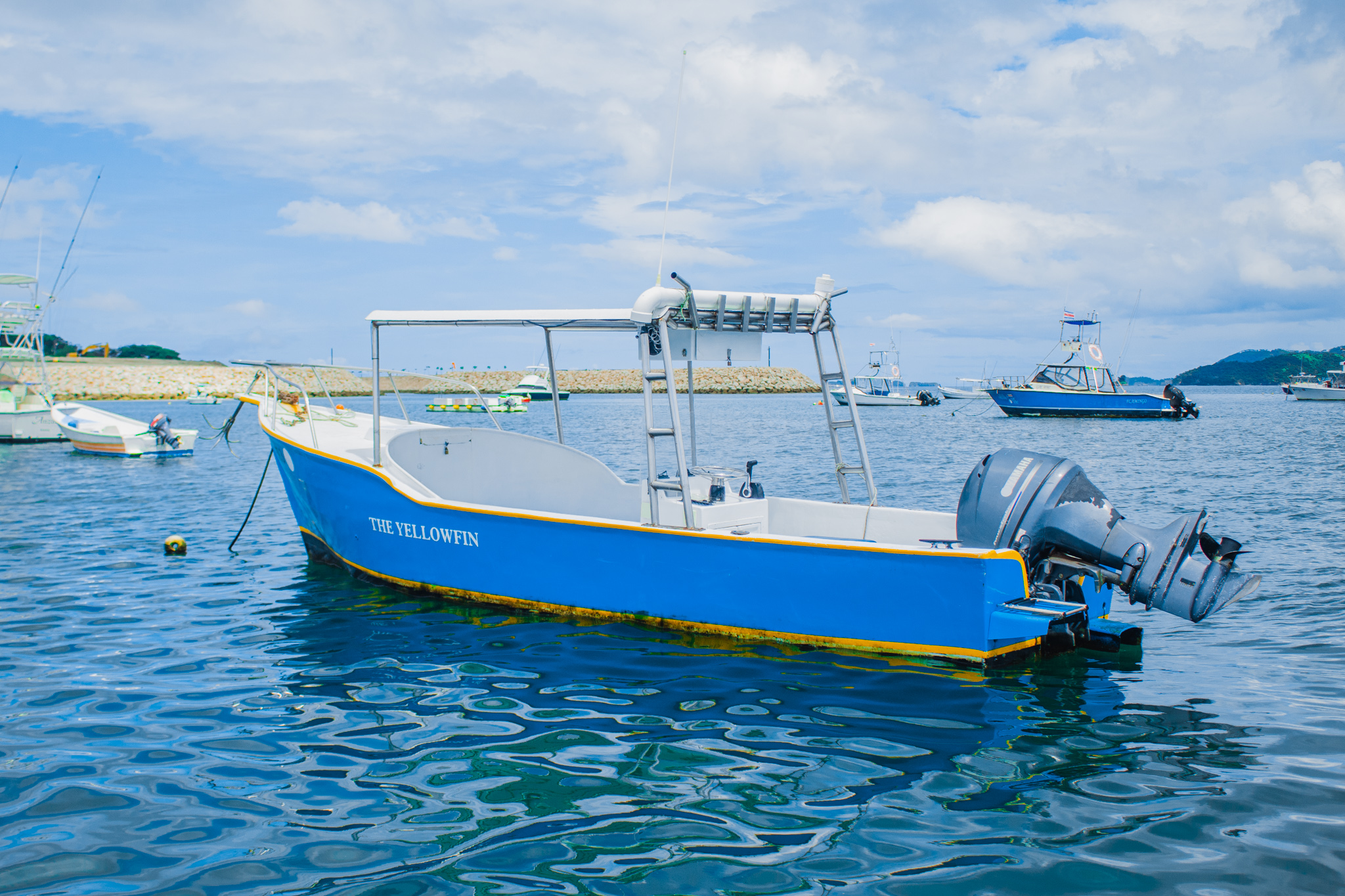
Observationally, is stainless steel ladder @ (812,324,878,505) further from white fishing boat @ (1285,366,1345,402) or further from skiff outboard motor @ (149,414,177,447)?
white fishing boat @ (1285,366,1345,402)

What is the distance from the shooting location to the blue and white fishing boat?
6461 millimetres

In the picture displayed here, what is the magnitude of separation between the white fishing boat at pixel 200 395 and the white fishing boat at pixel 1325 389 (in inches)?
4514

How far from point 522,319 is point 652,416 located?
2026mm

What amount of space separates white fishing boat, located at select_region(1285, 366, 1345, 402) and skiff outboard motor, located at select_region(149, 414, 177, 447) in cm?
10058

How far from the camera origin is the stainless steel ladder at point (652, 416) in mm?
7309

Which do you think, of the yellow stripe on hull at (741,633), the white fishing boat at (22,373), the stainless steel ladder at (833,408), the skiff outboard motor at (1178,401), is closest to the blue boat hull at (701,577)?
the yellow stripe on hull at (741,633)

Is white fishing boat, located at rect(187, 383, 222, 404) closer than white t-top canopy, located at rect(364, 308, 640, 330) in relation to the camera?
No

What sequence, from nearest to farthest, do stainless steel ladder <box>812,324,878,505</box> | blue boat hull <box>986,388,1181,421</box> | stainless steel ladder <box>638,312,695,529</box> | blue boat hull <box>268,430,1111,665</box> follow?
blue boat hull <box>268,430,1111,665</box>, stainless steel ladder <box>638,312,695,529</box>, stainless steel ladder <box>812,324,878,505</box>, blue boat hull <box>986,388,1181,421</box>

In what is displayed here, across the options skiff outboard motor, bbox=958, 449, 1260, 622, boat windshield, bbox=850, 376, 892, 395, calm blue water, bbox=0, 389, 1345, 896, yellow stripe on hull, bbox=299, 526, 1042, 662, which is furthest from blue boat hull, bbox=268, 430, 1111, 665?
boat windshield, bbox=850, 376, 892, 395

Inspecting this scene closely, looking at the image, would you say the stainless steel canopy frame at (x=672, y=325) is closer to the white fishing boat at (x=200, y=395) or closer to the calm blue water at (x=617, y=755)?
the calm blue water at (x=617, y=755)

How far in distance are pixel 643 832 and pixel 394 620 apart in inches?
205

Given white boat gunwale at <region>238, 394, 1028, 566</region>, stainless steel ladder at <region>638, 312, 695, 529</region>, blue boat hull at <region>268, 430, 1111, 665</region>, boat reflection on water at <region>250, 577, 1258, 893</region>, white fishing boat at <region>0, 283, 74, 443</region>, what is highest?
white fishing boat at <region>0, 283, 74, 443</region>

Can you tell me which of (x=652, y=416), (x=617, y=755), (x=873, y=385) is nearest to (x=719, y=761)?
(x=617, y=755)

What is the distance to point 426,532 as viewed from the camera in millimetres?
9188
